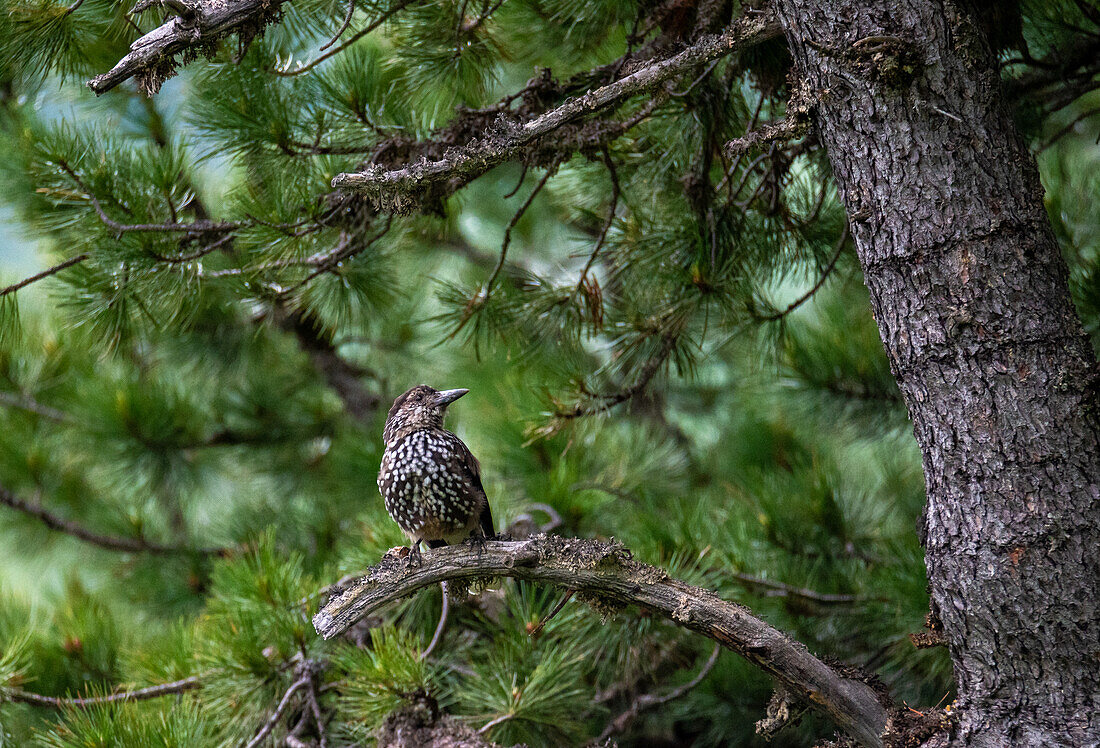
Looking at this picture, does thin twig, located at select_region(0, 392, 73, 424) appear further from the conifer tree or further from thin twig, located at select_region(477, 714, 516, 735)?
thin twig, located at select_region(477, 714, 516, 735)

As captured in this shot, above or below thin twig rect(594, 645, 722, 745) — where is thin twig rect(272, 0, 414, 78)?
above

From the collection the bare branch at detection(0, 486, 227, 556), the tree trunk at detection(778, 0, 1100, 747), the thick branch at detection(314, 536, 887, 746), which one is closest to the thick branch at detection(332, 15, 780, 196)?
the tree trunk at detection(778, 0, 1100, 747)

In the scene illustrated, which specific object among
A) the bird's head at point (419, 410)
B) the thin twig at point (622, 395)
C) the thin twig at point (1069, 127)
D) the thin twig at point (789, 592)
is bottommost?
the thin twig at point (789, 592)

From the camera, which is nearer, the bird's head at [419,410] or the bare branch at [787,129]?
→ the bare branch at [787,129]

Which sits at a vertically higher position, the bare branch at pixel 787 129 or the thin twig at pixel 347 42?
the thin twig at pixel 347 42

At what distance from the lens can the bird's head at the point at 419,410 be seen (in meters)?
3.16

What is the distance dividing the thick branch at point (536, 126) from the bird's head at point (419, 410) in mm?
1124

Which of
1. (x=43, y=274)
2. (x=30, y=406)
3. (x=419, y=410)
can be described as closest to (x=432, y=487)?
(x=419, y=410)

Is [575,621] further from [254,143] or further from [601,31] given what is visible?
[601,31]

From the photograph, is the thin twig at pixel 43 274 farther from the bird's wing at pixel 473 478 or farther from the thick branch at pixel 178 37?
the bird's wing at pixel 473 478

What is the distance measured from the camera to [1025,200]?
6.66ft

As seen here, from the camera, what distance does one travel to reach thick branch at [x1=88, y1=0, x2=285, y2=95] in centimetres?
201

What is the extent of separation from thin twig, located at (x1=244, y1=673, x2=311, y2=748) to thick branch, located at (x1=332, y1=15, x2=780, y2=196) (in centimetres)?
168

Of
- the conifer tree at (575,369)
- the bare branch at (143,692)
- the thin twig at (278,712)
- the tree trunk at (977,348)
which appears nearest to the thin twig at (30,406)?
the conifer tree at (575,369)
